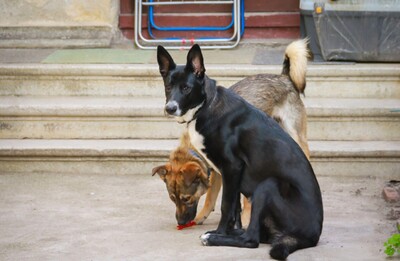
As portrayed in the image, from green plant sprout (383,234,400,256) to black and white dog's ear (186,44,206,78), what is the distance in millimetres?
1514

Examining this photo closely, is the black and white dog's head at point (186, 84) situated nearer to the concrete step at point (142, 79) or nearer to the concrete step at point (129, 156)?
the concrete step at point (129, 156)

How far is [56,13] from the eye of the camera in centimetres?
1000

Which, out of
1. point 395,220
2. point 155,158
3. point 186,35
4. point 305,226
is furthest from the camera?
point 186,35

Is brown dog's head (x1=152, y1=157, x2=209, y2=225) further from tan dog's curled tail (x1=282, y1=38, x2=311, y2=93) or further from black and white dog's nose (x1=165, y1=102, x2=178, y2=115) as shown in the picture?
tan dog's curled tail (x1=282, y1=38, x2=311, y2=93)

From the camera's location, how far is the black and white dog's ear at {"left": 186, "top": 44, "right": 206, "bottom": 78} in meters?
5.92

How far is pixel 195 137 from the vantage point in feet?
19.8

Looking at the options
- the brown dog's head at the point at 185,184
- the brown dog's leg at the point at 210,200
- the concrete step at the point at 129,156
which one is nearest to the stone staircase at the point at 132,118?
the concrete step at the point at 129,156

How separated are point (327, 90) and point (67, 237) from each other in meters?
3.23

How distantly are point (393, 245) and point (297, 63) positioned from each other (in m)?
1.96

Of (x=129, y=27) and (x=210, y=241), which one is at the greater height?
(x=129, y=27)

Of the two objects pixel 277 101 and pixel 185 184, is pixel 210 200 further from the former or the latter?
pixel 277 101

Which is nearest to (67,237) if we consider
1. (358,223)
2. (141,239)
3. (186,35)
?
(141,239)

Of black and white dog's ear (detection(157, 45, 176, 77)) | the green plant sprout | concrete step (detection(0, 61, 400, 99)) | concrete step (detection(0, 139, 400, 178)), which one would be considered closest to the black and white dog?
black and white dog's ear (detection(157, 45, 176, 77))

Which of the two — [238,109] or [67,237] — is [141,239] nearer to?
[67,237]
